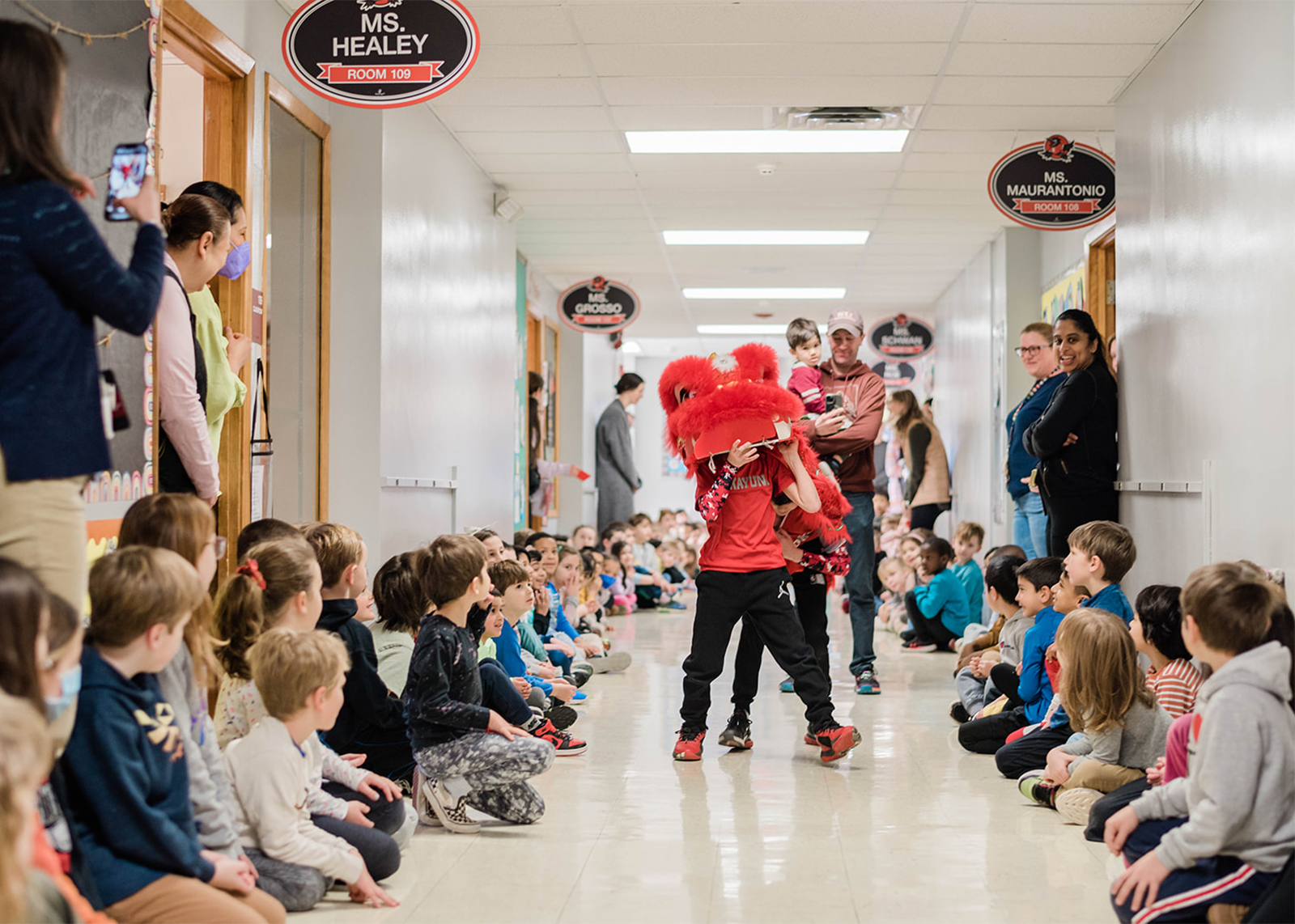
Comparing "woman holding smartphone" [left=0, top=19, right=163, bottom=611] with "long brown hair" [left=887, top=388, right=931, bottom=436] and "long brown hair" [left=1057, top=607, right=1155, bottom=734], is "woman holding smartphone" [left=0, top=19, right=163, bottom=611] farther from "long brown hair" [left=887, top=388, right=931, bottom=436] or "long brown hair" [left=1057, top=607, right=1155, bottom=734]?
"long brown hair" [left=887, top=388, right=931, bottom=436]

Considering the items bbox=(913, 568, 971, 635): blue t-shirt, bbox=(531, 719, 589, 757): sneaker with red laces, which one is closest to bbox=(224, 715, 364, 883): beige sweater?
bbox=(531, 719, 589, 757): sneaker with red laces

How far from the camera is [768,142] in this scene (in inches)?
282

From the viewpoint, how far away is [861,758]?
4.66 meters

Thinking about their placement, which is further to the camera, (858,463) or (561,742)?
(858,463)

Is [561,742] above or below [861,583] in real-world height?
below

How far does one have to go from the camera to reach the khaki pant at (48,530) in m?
2.09

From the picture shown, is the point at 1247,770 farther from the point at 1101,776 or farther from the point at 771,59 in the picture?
the point at 771,59

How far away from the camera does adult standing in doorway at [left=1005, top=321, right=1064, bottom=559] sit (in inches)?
236

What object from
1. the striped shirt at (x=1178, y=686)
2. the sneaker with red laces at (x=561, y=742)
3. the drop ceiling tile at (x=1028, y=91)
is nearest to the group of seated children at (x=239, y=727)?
the sneaker with red laces at (x=561, y=742)

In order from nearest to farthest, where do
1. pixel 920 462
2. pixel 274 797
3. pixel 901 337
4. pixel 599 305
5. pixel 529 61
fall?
pixel 274 797, pixel 529 61, pixel 920 462, pixel 599 305, pixel 901 337

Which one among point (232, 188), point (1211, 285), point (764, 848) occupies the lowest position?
point (764, 848)

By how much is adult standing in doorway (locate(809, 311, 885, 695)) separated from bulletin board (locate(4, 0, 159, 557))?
327 centimetres

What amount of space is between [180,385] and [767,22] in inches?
118

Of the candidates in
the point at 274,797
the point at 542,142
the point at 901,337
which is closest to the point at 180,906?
the point at 274,797
